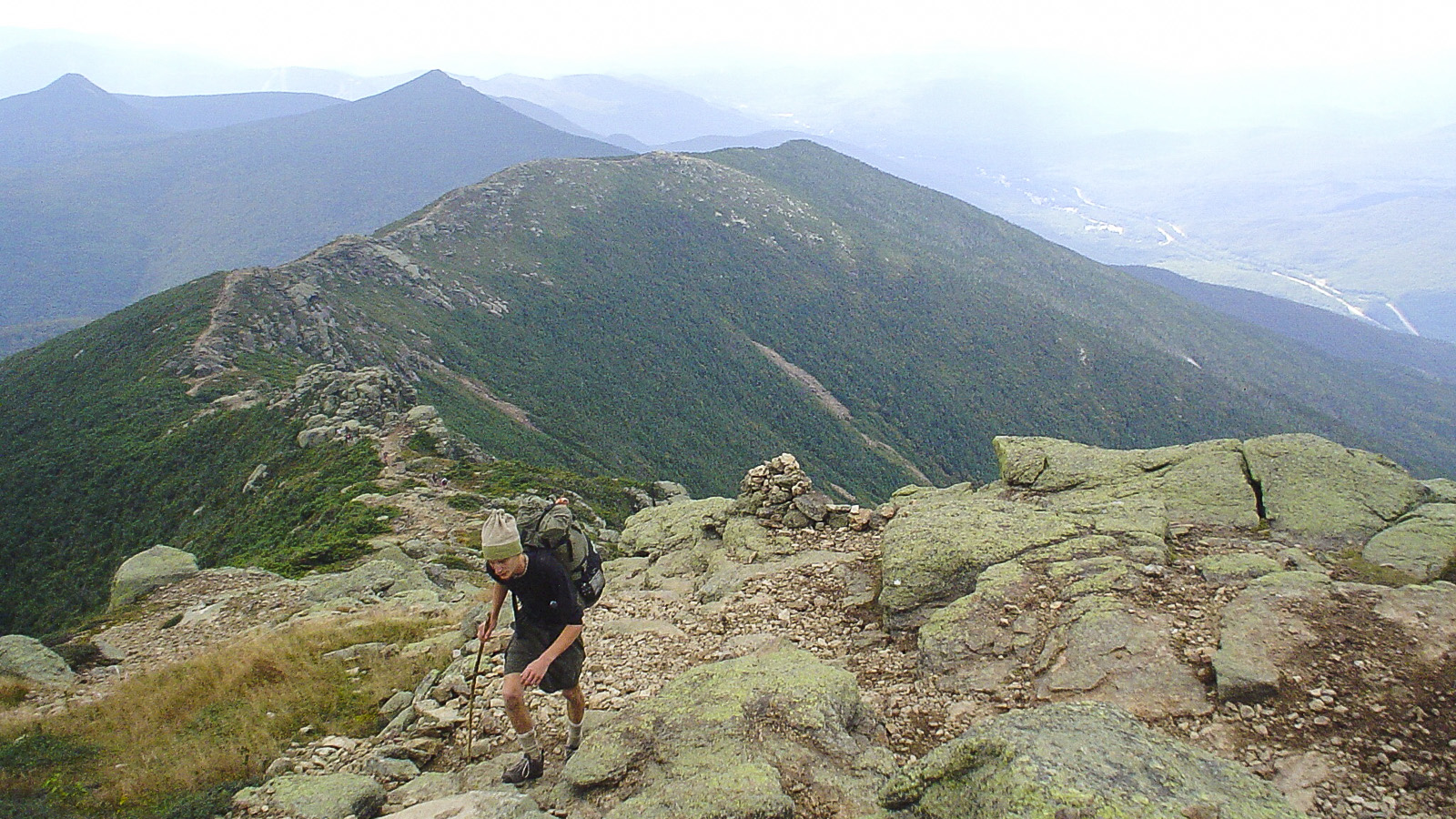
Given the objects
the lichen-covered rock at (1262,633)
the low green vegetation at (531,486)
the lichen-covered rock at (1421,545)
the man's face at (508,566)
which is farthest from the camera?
the low green vegetation at (531,486)

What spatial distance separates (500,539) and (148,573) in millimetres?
21180

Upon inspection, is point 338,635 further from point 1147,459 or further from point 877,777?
point 1147,459

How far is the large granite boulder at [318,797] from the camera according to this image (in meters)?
7.65

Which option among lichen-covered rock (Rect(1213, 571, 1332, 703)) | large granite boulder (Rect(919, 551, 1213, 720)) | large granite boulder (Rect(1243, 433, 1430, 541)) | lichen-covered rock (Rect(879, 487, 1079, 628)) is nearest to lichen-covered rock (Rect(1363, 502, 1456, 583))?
large granite boulder (Rect(1243, 433, 1430, 541))

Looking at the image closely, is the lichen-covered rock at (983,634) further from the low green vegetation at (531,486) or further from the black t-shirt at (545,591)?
the low green vegetation at (531,486)

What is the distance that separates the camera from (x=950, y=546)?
12766 mm

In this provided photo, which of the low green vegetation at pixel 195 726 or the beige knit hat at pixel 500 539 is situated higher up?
the beige knit hat at pixel 500 539

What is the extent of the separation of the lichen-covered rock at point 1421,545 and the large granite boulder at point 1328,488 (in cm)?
47

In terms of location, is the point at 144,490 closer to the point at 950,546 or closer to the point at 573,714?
the point at 573,714

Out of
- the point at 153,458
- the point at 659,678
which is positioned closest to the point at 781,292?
the point at 153,458

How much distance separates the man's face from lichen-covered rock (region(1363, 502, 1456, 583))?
13.4 metres

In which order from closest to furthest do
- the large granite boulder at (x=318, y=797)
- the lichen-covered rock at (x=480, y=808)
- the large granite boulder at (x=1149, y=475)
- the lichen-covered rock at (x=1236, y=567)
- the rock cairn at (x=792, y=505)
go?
1. the lichen-covered rock at (x=480, y=808)
2. the large granite boulder at (x=318, y=797)
3. the lichen-covered rock at (x=1236, y=567)
4. the large granite boulder at (x=1149, y=475)
5. the rock cairn at (x=792, y=505)

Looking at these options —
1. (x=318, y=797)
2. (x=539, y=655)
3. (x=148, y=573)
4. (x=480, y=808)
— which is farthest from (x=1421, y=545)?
(x=148, y=573)

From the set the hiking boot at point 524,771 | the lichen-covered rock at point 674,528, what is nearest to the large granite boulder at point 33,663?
the hiking boot at point 524,771
